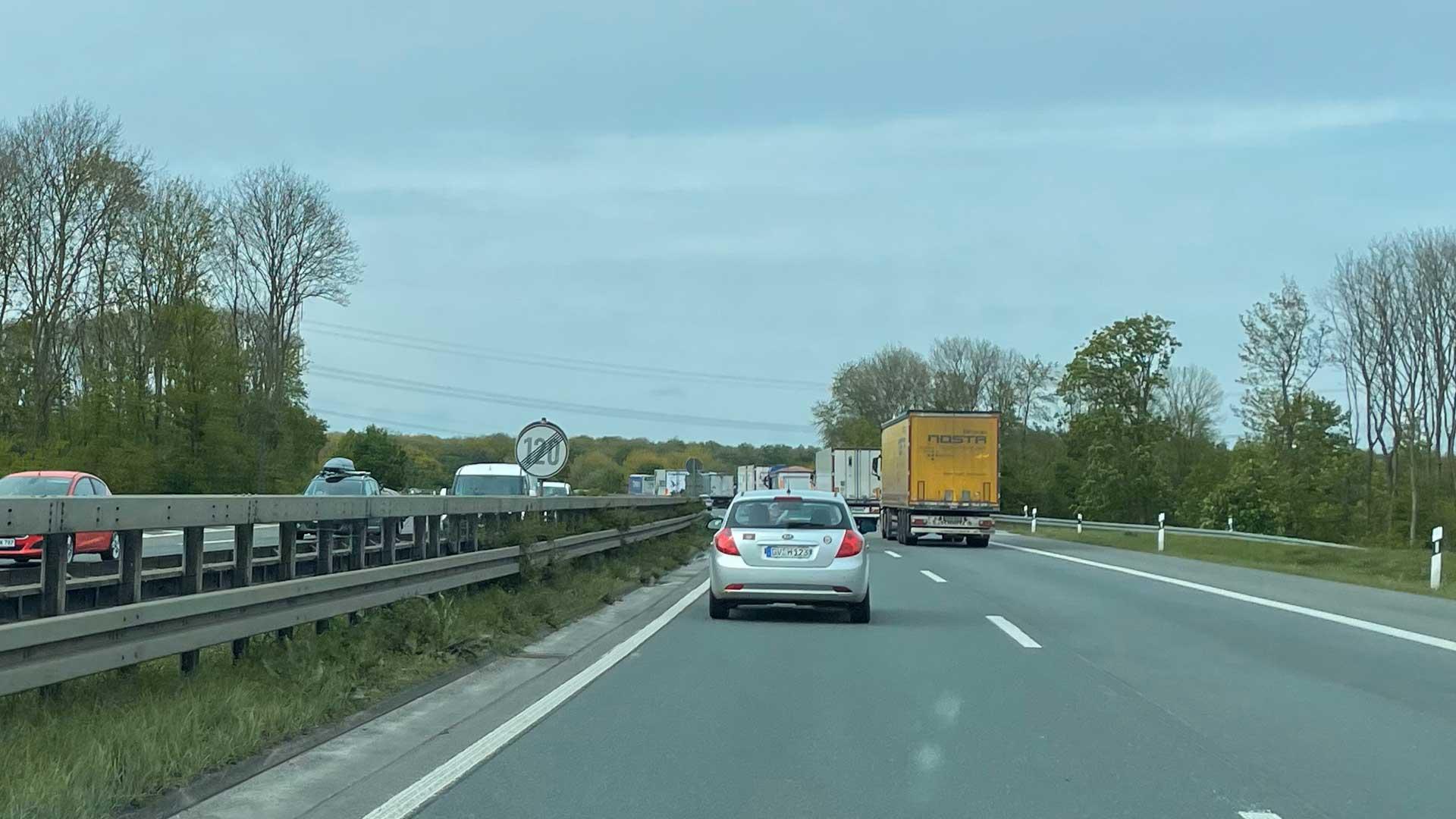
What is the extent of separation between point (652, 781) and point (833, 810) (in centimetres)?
99

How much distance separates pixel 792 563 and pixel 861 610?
0.97 meters

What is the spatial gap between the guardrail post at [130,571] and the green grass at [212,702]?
0.58 m

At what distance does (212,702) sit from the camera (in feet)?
23.0

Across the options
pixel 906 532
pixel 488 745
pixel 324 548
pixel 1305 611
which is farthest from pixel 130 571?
pixel 906 532

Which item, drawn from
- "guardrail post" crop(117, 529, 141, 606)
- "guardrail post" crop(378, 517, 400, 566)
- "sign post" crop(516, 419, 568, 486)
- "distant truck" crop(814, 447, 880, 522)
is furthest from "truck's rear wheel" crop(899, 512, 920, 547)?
"guardrail post" crop(117, 529, 141, 606)

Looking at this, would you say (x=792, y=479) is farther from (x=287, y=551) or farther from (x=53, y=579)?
(x=53, y=579)

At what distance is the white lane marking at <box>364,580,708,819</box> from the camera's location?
567cm

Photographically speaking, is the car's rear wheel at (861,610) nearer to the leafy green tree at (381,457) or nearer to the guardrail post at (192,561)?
the guardrail post at (192,561)

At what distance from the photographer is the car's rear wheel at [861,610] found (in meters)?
13.8

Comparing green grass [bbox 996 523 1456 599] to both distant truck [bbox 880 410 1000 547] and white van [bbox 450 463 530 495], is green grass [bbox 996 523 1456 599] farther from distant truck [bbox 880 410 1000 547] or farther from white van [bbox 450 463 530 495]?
white van [bbox 450 463 530 495]

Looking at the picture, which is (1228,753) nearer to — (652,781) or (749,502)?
(652,781)

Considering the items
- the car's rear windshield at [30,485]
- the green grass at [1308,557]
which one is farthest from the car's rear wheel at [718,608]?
the car's rear windshield at [30,485]

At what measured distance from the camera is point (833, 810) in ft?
18.8

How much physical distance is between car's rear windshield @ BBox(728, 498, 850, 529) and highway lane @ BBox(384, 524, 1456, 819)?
1084 millimetres
